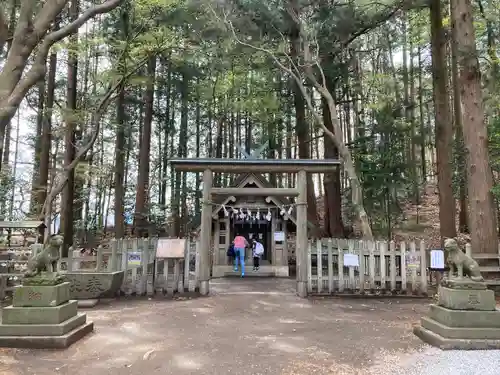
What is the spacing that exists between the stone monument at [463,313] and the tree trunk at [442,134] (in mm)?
6209

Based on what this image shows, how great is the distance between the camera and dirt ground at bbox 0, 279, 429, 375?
4.71 m

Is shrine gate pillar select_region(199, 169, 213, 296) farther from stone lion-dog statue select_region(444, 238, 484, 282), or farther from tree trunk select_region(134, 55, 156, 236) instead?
tree trunk select_region(134, 55, 156, 236)

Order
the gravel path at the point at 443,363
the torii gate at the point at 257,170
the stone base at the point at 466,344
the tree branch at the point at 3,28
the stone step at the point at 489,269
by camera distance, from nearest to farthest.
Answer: the gravel path at the point at 443,363 < the tree branch at the point at 3,28 < the stone base at the point at 466,344 < the stone step at the point at 489,269 < the torii gate at the point at 257,170

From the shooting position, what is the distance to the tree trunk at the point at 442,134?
38.3ft

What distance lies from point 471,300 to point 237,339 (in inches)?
141

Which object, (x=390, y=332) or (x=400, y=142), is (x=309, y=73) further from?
(x=390, y=332)

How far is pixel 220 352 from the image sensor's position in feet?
17.5

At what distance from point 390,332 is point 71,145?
12720 millimetres

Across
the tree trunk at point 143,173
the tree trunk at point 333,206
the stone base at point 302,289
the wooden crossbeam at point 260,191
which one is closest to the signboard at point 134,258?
the wooden crossbeam at point 260,191

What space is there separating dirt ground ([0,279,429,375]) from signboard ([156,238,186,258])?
1.12m

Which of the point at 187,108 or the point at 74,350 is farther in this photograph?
the point at 187,108

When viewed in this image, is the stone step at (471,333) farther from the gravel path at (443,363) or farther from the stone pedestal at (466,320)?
the gravel path at (443,363)

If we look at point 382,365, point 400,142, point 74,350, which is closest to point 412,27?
point 400,142

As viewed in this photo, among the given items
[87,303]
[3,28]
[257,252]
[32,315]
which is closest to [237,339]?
[32,315]
